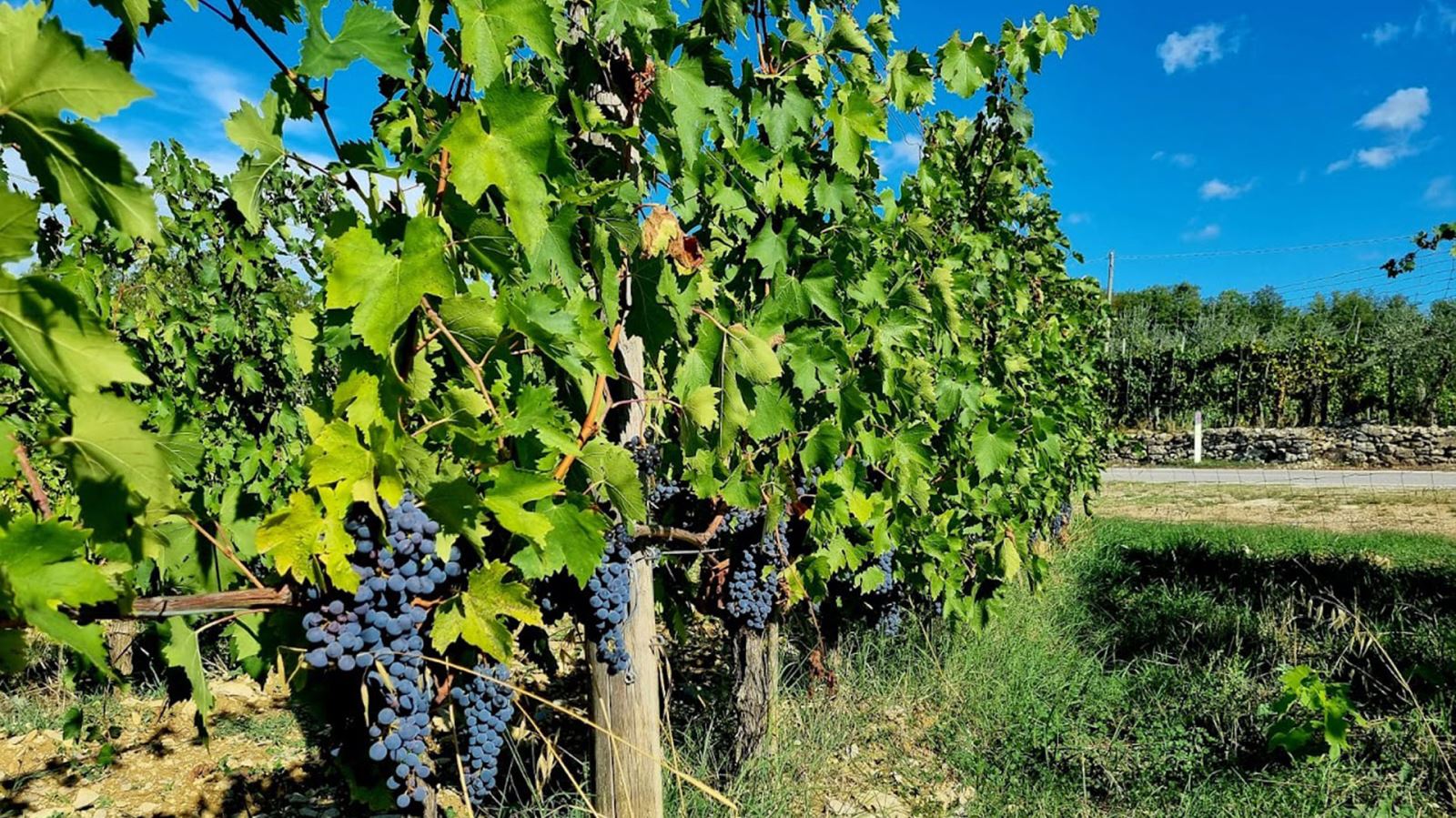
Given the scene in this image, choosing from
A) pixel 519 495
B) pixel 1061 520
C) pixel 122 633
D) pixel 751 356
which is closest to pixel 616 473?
pixel 519 495

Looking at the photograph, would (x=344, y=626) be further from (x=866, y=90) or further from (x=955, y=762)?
(x=955, y=762)

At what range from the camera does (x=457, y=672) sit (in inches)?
66.2

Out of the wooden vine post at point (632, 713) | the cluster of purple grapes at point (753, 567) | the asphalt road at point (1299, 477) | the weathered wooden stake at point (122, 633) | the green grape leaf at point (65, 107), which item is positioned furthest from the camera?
the asphalt road at point (1299, 477)

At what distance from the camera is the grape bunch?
1.99 meters

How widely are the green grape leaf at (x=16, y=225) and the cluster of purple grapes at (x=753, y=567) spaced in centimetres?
237

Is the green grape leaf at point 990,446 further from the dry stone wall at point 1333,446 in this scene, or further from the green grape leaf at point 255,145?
the dry stone wall at point 1333,446

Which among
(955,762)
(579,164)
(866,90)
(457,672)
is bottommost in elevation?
(955,762)

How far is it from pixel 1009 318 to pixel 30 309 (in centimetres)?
528

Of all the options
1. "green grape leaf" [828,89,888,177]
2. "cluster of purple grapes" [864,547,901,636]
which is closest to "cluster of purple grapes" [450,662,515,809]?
"green grape leaf" [828,89,888,177]

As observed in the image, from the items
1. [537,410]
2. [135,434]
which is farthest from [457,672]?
[135,434]

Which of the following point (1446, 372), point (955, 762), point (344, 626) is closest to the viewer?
point (344, 626)

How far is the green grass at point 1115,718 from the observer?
3.45m

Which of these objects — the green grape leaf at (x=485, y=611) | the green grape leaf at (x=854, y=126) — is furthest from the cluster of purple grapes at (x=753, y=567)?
the green grape leaf at (x=485, y=611)

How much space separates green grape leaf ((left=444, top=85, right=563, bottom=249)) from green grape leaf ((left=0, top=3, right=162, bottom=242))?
0.45 meters
